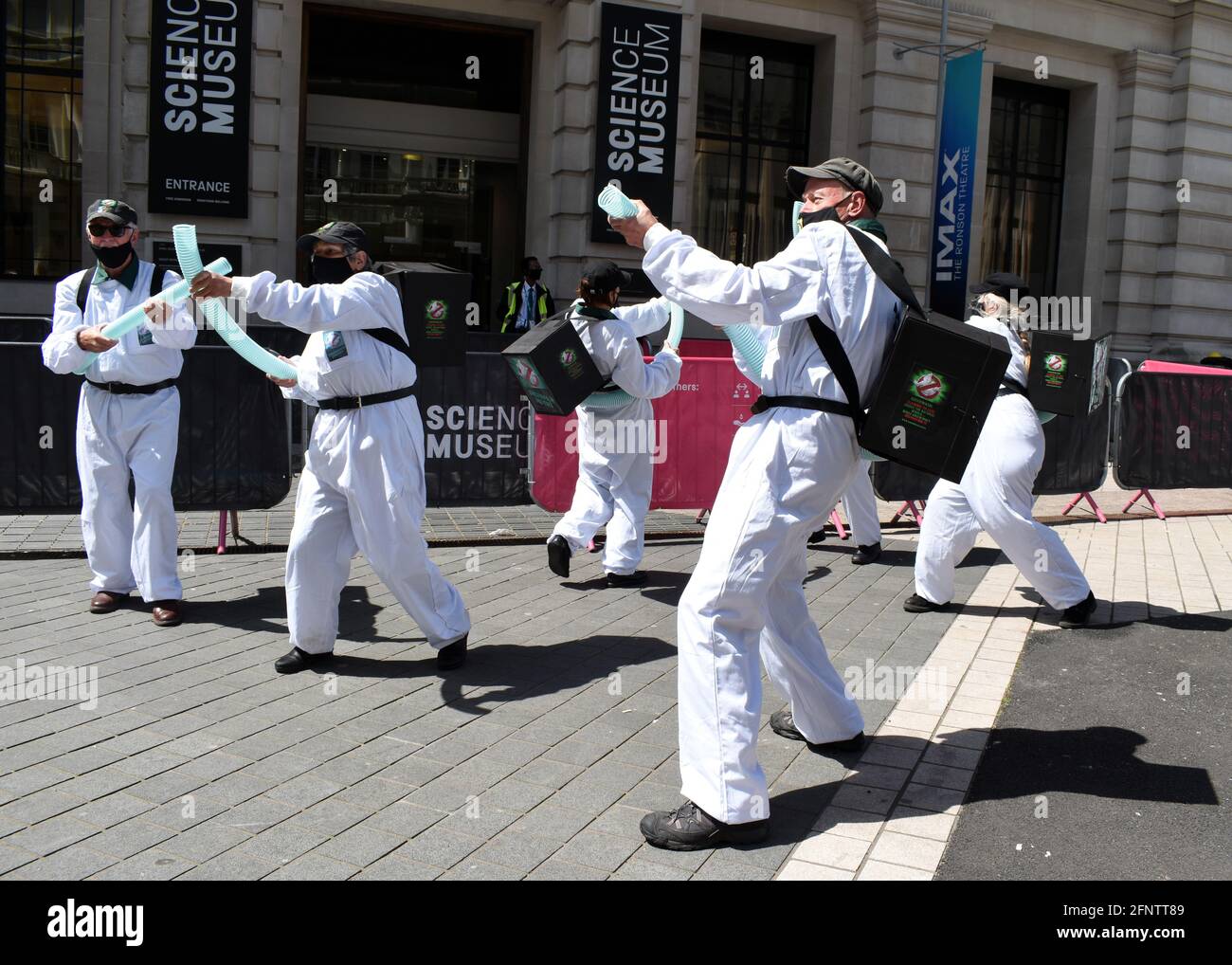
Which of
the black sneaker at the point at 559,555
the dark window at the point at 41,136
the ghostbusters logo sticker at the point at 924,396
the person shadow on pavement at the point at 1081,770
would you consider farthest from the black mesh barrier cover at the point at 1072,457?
the dark window at the point at 41,136

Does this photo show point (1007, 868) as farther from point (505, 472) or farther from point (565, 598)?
point (505, 472)

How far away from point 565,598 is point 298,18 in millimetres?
11091

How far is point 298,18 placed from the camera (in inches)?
588

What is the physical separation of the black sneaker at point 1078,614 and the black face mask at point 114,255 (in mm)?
5533

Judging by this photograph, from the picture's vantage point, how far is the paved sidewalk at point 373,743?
3469 millimetres

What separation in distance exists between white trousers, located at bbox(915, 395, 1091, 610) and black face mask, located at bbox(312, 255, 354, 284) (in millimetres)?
3611

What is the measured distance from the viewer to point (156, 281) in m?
6.34

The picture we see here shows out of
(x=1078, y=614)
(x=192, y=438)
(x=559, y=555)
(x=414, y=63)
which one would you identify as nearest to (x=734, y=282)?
(x=559, y=555)

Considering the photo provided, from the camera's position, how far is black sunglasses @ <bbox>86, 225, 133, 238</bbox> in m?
6.14

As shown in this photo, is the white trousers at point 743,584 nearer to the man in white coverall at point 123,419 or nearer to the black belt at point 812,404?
the black belt at point 812,404

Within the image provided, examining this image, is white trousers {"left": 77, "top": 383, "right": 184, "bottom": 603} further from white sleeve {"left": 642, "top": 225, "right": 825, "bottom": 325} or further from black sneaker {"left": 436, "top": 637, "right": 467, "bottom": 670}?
white sleeve {"left": 642, "top": 225, "right": 825, "bottom": 325}

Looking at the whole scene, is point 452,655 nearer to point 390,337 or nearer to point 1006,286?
point 390,337

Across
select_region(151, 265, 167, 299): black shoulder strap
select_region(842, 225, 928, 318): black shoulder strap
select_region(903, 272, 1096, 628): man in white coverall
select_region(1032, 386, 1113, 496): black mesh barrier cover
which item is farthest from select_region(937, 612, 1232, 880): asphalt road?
select_region(151, 265, 167, 299): black shoulder strap

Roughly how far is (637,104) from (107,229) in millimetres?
10996
